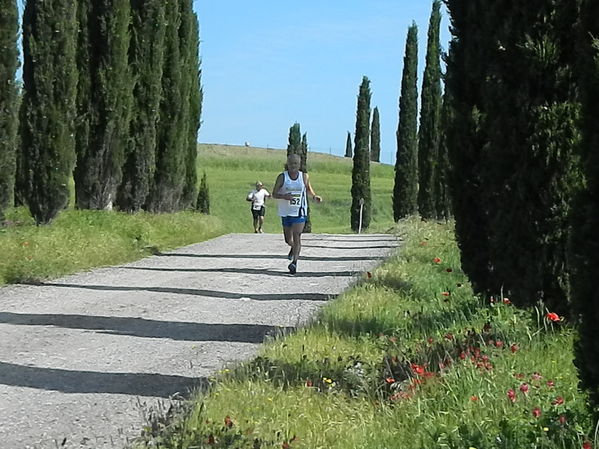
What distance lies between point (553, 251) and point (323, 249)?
13.1m

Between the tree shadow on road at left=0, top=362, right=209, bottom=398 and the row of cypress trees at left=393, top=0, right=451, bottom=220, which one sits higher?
the row of cypress trees at left=393, top=0, right=451, bottom=220

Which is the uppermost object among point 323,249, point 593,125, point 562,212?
point 593,125

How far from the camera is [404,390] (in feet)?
18.8

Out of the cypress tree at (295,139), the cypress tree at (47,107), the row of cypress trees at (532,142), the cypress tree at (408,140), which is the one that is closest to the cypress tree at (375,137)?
the cypress tree at (295,139)

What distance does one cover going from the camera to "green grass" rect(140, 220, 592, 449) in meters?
4.74

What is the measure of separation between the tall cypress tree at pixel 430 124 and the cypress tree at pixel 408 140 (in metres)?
4.92

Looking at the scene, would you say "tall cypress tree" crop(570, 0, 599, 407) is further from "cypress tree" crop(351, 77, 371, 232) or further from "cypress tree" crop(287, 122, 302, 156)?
"cypress tree" crop(287, 122, 302, 156)

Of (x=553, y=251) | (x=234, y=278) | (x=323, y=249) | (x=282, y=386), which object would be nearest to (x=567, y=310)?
(x=553, y=251)

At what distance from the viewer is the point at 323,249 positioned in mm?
21047

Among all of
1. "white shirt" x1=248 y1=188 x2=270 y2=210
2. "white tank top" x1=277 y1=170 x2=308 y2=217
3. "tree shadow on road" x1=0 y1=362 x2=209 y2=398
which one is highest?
"white tank top" x1=277 y1=170 x2=308 y2=217

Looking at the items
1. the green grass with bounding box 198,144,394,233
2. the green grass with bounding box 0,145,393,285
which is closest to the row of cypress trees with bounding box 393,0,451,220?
the green grass with bounding box 198,144,394,233

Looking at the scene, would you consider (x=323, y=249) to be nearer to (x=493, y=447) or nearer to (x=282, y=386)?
(x=282, y=386)

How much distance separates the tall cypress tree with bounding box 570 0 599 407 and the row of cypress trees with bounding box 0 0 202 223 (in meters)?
12.3

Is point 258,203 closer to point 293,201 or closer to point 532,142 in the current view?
point 293,201
